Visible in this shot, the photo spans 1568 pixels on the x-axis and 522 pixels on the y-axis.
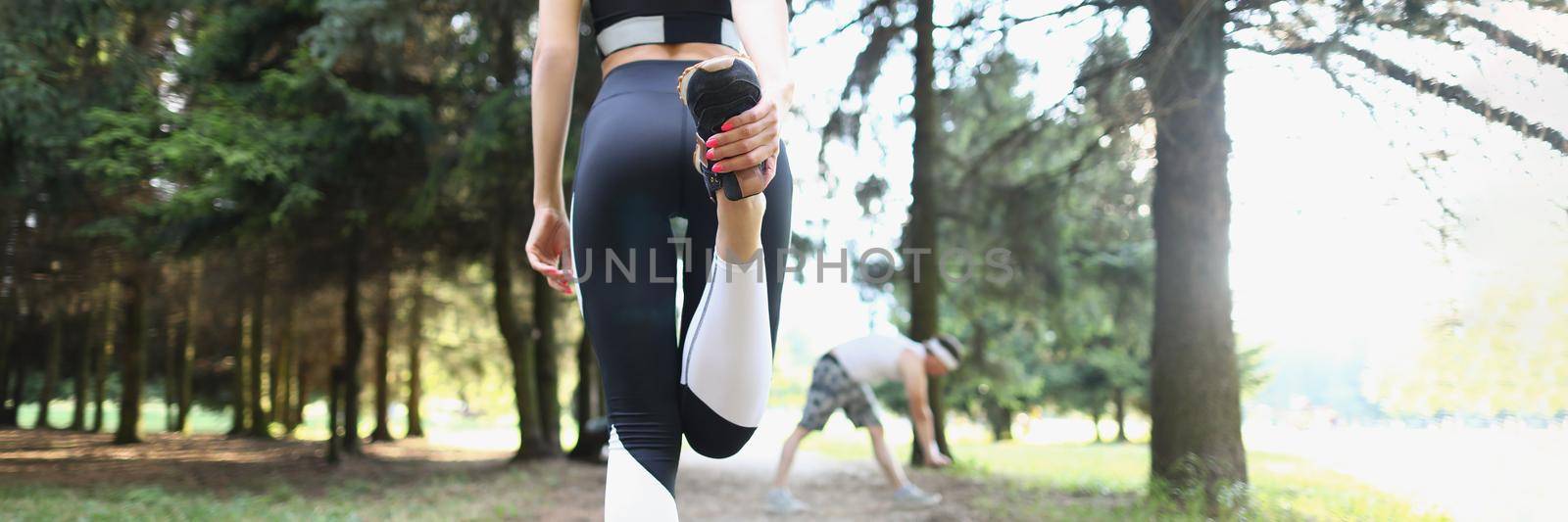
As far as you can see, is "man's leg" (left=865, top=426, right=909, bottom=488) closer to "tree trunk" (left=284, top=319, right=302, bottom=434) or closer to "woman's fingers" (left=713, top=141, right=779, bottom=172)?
"woman's fingers" (left=713, top=141, right=779, bottom=172)

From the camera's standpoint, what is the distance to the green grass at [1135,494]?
496cm

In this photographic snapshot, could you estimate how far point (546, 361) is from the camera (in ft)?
39.7

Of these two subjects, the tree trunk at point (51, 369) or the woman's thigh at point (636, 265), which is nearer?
the woman's thigh at point (636, 265)

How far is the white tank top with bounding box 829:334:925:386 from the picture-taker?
7.62 metres

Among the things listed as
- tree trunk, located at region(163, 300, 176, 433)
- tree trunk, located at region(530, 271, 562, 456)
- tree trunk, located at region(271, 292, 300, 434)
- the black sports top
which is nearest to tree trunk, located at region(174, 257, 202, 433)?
tree trunk, located at region(163, 300, 176, 433)

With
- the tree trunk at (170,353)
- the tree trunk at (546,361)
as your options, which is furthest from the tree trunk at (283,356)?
the tree trunk at (546,361)

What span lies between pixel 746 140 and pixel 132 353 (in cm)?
1589

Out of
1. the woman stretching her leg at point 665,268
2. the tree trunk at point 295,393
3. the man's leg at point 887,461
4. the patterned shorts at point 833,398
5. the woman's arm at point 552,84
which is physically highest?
the woman's arm at point 552,84

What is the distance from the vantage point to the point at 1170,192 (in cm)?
588

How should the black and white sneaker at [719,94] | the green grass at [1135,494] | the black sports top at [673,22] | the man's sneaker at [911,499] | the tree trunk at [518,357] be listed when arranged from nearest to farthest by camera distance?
the black and white sneaker at [719,94], the black sports top at [673,22], the green grass at [1135,494], the man's sneaker at [911,499], the tree trunk at [518,357]

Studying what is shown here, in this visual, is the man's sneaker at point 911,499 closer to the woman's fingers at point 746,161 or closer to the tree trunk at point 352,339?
the woman's fingers at point 746,161

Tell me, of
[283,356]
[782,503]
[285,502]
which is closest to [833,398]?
[782,503]

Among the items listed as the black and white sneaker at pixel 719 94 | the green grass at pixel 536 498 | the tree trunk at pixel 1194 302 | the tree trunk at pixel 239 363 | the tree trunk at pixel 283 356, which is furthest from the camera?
the tree trunk at pixel 239 363

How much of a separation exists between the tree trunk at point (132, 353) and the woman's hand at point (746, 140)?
1351cm
